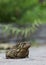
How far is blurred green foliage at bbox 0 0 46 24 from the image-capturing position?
865 centimetres

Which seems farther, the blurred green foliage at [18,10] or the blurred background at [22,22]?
the blurred green foliage at [18,10]

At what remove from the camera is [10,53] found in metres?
4.23

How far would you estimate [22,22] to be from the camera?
8.63 m

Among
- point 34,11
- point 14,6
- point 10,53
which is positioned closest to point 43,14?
point 34,11

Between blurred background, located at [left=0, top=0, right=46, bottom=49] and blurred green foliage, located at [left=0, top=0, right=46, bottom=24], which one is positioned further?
blurred green foliage, located at [left=0, top=0, right=46, bottom=24]

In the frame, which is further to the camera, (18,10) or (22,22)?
(18,10)

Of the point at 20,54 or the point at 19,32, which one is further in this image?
the point at 19,32

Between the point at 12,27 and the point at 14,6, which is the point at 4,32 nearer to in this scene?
the point at 12,27

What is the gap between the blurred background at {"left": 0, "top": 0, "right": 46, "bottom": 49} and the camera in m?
8.11

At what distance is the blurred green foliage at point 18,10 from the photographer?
341 inches

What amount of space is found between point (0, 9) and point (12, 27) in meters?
0.98

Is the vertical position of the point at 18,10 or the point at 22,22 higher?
the point at 18,10

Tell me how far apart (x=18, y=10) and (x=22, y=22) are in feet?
1.59

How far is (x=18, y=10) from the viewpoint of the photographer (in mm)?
8930
